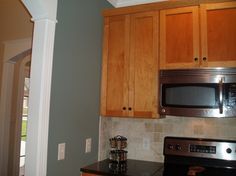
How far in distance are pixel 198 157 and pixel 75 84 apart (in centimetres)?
127

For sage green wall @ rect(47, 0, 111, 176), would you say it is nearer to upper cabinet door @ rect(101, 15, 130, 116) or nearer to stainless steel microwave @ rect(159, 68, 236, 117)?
upper cabinet door @ rect(101, 15, 130, 116)

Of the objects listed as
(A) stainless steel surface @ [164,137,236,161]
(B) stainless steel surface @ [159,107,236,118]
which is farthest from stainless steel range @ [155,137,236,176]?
(B) stainless steel surface @ [159,107,236,118]

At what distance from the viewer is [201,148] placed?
210 cm

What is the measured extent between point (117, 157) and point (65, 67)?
0.99m

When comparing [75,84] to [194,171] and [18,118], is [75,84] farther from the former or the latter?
[18,118]

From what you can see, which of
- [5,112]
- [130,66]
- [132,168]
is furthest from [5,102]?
[132,168]

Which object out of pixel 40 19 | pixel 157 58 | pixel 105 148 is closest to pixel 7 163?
pixel 105 148

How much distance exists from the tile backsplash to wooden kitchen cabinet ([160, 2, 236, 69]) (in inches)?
22.5

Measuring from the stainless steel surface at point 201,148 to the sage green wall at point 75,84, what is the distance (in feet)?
2.41

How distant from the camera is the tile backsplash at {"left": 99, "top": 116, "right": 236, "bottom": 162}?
214cm

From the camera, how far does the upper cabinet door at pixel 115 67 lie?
7.36 feet

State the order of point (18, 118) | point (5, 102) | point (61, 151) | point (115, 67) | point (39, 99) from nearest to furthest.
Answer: point (39, 99) < point (61, 151) < point (115, 67) < point (5, 102) < point (18, 118)

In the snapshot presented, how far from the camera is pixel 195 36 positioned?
2.02m

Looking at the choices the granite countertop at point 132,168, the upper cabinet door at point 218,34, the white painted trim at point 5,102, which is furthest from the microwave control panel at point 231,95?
the white painted trim at point 5,102
